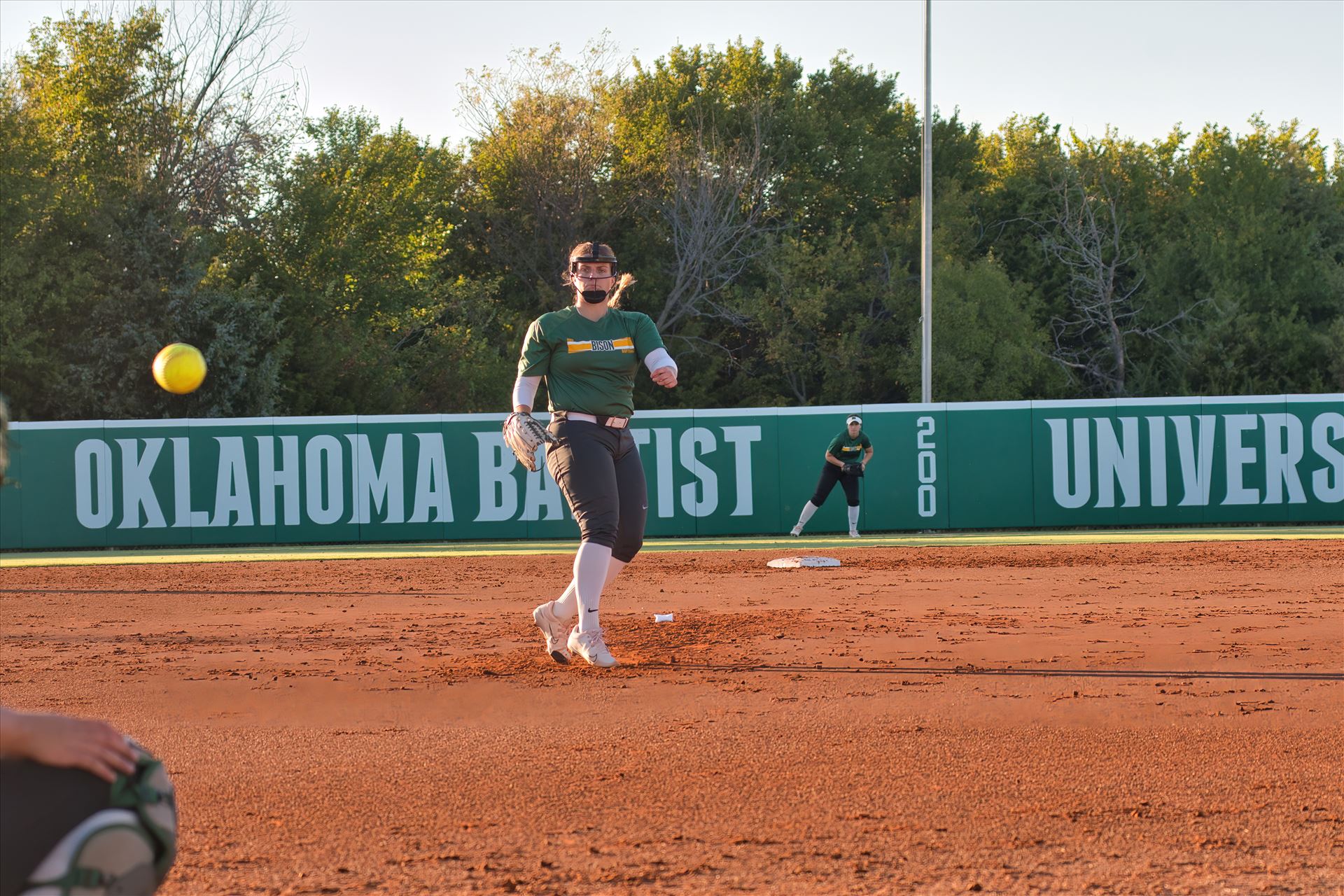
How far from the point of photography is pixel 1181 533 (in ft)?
62.0

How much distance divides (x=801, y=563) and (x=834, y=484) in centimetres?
544

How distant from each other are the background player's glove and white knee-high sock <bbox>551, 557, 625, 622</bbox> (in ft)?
2.05

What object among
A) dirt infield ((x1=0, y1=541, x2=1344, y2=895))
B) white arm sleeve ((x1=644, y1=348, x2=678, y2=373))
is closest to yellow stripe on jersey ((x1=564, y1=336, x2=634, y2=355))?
white arm sleeve ((x1=644, y1=348, x2=678, y2=373))

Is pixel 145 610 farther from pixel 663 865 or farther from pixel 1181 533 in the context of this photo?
pixel 1181 533

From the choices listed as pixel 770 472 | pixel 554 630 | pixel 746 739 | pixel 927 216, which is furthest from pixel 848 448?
pixel 746 739

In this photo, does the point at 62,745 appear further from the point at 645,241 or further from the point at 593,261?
the point at 645,241

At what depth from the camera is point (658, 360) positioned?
6.54 m

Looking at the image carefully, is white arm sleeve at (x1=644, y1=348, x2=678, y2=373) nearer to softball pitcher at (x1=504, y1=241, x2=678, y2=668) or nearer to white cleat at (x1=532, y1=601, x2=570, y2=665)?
softball pitcher at (x1=504, y1=241, x2=678, y2=668)

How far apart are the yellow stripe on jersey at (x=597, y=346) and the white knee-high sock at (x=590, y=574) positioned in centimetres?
94

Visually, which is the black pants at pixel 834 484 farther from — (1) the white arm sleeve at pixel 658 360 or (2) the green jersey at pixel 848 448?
(1) the white arm sleeve at pixel 658 360

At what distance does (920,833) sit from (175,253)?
29.9 m

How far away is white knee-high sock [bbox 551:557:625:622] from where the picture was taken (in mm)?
6820

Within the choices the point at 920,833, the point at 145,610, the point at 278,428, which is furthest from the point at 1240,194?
the point at 920,833

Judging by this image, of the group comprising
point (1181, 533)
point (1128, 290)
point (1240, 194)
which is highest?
point (1240, 194)
